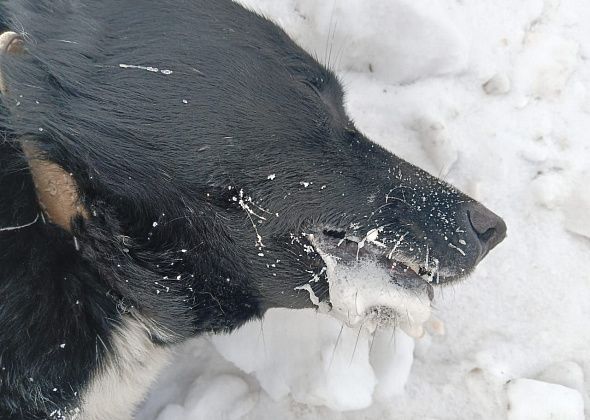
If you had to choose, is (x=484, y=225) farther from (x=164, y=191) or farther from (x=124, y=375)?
(x=124, y=375)

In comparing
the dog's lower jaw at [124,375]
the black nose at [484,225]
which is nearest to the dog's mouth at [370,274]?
the black nose at [484,225]

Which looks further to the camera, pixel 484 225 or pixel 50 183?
pixel 484 225

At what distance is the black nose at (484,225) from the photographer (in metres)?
1.91

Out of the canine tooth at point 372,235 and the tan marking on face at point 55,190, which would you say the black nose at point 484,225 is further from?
the tan marking on face at point 55,190

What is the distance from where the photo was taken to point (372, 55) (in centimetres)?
281

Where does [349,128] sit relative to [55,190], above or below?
above

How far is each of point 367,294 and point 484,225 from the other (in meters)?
0.43

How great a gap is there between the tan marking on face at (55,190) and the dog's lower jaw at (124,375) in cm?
38

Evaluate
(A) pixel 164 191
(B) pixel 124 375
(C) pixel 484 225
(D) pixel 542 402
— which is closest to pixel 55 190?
(A) pixel 164 191

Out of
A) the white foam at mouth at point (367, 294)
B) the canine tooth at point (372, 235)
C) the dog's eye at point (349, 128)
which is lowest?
the white foam at mouth at point (367, 294)

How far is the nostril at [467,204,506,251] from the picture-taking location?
1.91m

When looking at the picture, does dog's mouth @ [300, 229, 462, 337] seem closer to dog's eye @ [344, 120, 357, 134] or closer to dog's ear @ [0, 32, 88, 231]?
dog's eye @ [344, 120, 357, 134]

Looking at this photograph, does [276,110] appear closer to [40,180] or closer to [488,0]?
[40,180]

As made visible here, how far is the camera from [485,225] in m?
1.92
